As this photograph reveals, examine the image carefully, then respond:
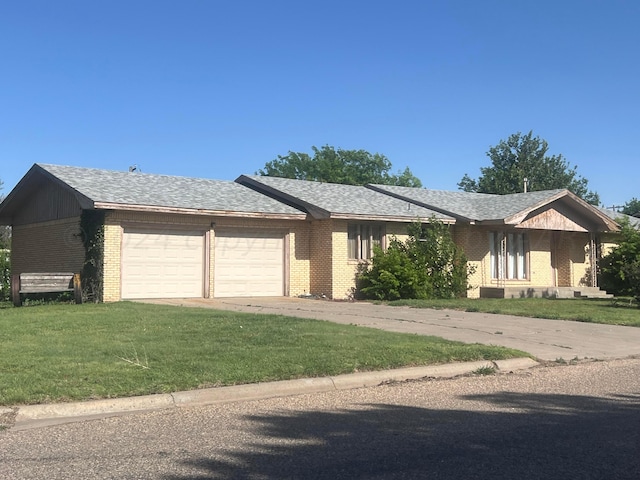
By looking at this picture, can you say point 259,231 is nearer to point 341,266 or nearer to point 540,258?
point 341,266

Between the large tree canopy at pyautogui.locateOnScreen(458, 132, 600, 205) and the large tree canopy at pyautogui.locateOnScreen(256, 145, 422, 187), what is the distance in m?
13.2

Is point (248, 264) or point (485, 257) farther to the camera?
point (485, 257)

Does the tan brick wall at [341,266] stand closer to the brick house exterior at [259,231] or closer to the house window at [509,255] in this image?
the brick house exterior at [259,231]

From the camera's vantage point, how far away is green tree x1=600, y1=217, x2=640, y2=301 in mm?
25109

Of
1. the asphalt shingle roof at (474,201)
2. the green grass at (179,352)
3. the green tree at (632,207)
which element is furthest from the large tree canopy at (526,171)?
the green grass at (179,352)

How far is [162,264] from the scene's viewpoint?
765 inches

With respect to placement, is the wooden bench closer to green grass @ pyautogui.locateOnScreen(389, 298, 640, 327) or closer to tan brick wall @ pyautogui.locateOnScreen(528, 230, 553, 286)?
green grass @ pyautogui.locateOnScreen(389, 298, 640, 327)

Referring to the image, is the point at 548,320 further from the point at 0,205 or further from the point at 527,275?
A: the point at 0,205

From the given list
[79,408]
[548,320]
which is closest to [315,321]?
[548,320]

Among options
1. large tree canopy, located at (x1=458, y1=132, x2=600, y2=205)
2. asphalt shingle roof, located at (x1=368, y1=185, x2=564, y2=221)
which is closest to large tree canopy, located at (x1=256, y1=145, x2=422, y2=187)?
large tree canopy, located at (x1=458, y1=132, x2=600, y2=205)

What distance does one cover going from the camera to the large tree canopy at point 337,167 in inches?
2793

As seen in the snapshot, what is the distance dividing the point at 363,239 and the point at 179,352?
544 inches

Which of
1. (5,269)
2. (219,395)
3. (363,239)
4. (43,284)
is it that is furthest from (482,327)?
(5,269)

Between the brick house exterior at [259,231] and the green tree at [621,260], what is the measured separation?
0.58 m
